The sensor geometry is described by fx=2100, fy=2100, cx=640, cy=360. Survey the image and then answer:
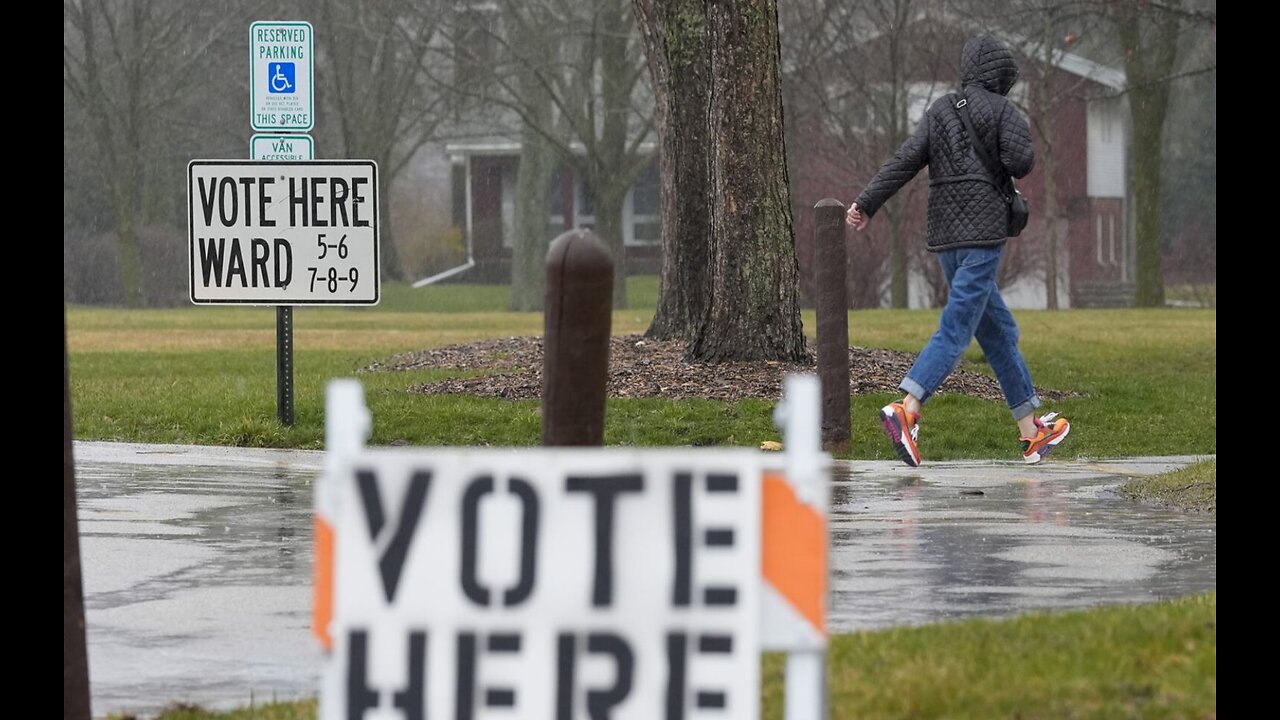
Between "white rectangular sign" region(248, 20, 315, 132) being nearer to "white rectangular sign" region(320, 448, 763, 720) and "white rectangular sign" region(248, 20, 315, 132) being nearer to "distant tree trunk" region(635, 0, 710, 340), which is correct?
"distant tree trunk" region(635, 0, 710, 340)

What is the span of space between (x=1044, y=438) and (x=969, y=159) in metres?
1.70

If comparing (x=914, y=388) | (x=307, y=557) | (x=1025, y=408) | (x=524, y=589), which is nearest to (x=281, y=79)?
(x=914, y=388)

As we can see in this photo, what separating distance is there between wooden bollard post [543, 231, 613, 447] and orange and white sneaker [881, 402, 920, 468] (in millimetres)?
6489

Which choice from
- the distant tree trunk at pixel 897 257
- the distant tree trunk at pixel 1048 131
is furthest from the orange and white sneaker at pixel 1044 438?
the distant tree trunk at pixel 897 257

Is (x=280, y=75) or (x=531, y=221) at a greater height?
(x=531, y=221)

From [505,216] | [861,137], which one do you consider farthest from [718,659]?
[505,216]

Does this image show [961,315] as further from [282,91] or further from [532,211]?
[532,211]

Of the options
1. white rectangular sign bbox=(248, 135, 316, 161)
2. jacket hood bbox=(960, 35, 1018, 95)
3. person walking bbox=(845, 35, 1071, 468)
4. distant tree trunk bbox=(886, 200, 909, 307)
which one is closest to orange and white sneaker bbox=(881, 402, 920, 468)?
person walking bbox=(845, 35, 1071, 468)

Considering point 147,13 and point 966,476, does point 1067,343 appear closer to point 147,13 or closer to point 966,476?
point 966,476

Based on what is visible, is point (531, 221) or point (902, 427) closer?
point (902, 427)

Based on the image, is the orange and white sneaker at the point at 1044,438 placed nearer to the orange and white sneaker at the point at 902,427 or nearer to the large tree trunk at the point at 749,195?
the orange and white sneaker at the point at 902,427

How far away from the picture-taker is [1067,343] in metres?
24.5

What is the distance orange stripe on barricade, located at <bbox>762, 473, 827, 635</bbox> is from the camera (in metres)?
3.97

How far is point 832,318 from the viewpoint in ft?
39.2
